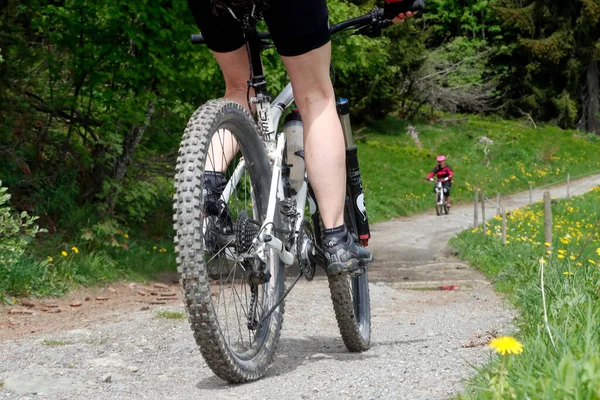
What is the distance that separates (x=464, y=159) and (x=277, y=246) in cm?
2942

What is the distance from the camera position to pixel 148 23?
8430 mm

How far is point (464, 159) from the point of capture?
106ft

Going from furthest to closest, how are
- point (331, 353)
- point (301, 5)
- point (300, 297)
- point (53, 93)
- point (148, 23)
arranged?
point (53, 93), point (148, 23), point (300, 297), point (331, 353), point (301, 5)

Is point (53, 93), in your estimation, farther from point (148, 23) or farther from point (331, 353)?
point (331, 353)

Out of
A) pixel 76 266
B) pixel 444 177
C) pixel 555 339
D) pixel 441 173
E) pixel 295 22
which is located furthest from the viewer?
pixel 441 173

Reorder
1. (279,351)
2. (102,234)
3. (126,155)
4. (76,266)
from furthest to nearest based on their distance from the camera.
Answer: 1. (126,155)
2. (102,234)
3. (76,266)
4. (279,351)

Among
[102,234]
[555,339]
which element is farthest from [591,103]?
[555,339]

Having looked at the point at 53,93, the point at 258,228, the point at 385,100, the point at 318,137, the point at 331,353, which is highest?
the point at 385,100

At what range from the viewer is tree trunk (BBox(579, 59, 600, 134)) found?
41875 millimetres

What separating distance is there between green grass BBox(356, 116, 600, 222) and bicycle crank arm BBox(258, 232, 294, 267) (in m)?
17.1

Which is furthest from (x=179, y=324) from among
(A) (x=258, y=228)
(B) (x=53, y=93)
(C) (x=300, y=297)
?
(B) (x=53, y=93)

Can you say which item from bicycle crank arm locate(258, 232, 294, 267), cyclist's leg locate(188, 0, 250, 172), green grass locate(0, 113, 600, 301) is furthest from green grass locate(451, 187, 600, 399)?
green grass locate(0, 113, 600, 301)

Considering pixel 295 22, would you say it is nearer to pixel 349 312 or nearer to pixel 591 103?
pixel 349 312

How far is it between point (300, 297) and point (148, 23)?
3.13m
